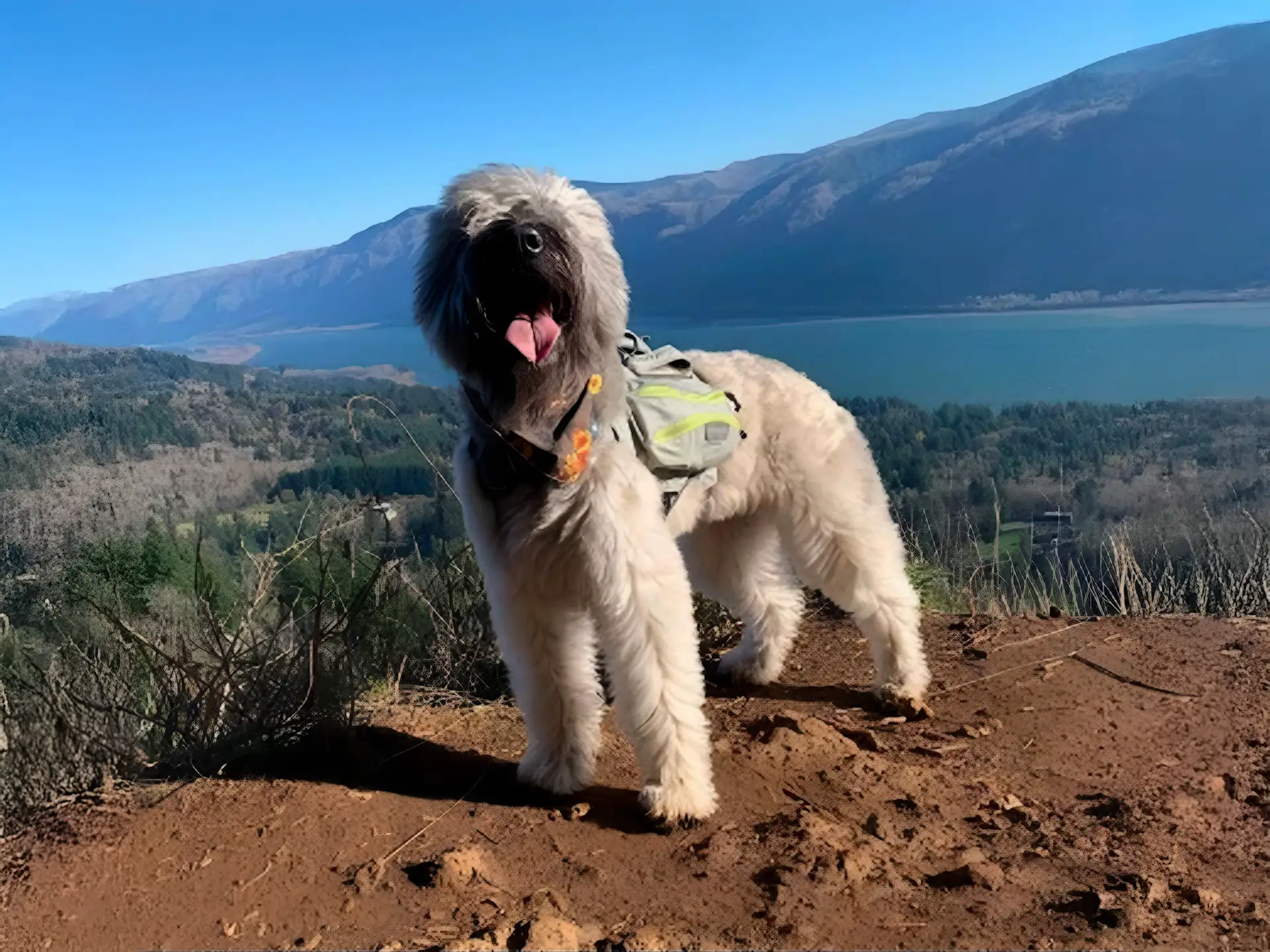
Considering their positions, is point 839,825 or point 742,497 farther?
point 742,497

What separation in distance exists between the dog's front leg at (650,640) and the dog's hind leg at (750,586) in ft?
5.37

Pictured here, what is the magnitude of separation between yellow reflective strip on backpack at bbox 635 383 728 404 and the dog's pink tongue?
728 millimetres

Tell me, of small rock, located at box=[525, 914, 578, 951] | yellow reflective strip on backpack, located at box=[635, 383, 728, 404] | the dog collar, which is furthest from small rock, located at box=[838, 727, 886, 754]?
the dog collar

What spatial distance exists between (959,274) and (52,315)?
47.0 metres

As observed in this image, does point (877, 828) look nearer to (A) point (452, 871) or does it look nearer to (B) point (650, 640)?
(B) point (650, 640)

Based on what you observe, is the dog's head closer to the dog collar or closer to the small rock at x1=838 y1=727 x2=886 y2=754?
the dog collar

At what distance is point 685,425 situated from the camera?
3760 mm

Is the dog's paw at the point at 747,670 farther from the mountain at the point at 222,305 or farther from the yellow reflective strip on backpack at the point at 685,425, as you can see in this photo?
the mountain at the point at 222,305

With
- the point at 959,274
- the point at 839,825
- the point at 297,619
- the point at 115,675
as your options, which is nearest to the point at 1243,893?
the point at 839,825

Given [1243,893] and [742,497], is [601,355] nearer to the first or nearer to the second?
[742,497]

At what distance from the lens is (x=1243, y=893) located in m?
2.88

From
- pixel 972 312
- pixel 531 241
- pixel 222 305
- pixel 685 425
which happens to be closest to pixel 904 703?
pixel 685 425

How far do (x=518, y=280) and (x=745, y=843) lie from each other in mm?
2272

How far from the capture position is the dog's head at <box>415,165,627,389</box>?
118 inches
